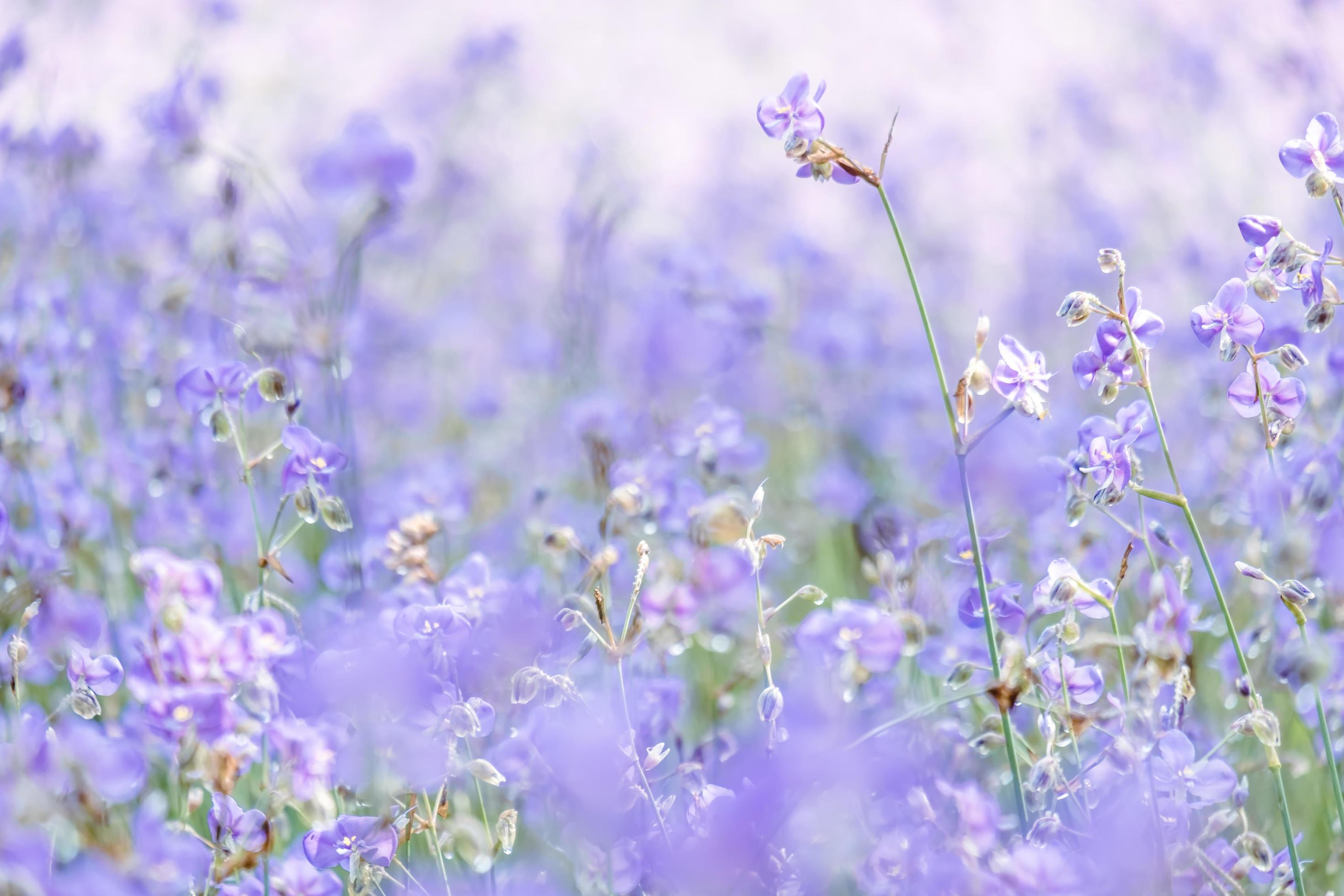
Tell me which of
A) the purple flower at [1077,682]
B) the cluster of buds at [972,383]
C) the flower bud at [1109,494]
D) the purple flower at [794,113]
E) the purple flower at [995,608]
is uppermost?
the purple flower at [794,113]

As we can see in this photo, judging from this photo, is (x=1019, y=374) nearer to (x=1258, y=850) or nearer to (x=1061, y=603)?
(x=1061, y=603)

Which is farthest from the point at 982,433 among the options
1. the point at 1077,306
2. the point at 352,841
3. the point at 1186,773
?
the point at 352,841

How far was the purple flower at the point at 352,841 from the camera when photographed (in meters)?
0.98

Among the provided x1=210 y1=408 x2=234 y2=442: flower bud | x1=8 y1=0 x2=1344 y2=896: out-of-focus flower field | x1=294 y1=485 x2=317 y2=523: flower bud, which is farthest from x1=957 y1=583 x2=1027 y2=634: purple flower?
x1=210 y1=408 x2=234 y2=442: flower bud

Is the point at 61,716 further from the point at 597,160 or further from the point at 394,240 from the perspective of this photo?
the point at 394,240

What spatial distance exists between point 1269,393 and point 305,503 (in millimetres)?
1029

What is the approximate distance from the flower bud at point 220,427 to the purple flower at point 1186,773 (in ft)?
3.43

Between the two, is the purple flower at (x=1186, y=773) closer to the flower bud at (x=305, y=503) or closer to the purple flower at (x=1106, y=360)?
the purple flower at (x=1106, y=360)

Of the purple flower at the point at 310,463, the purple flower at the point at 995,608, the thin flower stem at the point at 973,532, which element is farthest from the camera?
the purple flower at the point at 310,463

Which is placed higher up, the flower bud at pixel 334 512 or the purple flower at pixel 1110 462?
the purple flower at pixel 1110 462

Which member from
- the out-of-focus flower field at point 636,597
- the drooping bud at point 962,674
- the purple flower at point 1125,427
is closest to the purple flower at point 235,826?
the out-of-focus flower field at point 636,597

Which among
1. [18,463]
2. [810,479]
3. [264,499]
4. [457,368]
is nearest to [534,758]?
[18,463]

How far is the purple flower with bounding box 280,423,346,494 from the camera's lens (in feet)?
4.06

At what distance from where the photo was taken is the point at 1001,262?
6988mm
